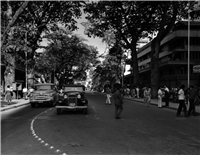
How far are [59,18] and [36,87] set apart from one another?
1335 centimetres

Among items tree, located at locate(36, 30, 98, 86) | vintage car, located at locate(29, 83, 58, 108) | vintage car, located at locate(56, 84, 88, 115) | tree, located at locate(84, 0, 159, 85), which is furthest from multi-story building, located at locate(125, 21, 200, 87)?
vintage car, located at locate(56, 84, 88, 115)

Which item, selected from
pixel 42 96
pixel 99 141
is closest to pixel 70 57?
pixel 42 96

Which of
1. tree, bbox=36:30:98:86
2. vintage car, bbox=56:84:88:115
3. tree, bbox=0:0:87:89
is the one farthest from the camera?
tree, bbox=36:30:98:86

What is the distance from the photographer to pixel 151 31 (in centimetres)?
3900

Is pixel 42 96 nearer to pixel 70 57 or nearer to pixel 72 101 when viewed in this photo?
pixel 72 101

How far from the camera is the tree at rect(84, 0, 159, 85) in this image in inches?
1299

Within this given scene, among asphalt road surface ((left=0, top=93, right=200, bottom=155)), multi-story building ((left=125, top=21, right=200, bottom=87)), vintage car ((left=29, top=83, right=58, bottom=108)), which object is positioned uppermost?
multi-story building ((left=125, top=21, right=200, bottom=87))

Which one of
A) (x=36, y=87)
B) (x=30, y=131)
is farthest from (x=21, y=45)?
(x=30, y=131)

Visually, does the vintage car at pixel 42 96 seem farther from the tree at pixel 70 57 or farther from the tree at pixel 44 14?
the tree at pixel 70 57

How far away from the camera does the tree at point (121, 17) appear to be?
33.0m

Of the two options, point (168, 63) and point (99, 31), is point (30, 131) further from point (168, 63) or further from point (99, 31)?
point (168, 63)

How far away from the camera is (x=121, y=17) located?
120 feet

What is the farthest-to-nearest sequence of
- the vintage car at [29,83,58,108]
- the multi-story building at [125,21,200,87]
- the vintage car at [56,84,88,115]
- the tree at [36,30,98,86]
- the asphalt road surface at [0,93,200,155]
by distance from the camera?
the tree at [36,30,98,86] → the multi-story building at [125,21,200,87] → the vintage car at [29,83,58,108] → the vintage car at [56,84,88,115] → the asphalt road surface at [0,93,200,155]

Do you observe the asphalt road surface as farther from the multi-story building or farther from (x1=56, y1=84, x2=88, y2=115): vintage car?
the multi-story building
